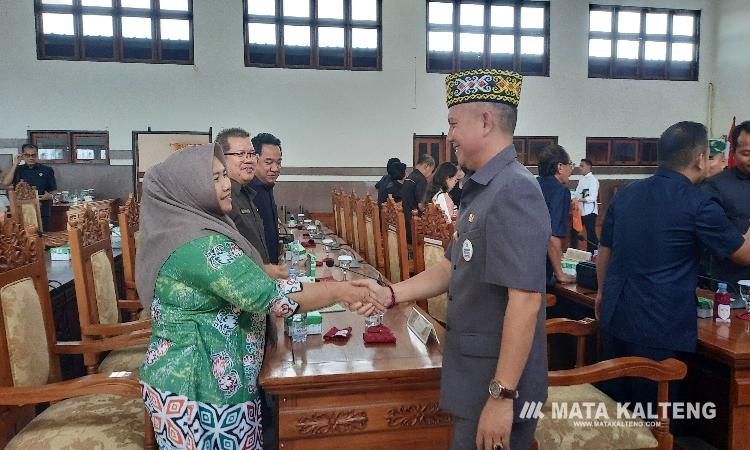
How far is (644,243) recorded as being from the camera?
6.09ft

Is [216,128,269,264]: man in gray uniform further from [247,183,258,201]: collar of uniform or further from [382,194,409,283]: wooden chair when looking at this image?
[382,194,409,283]: wooden chair

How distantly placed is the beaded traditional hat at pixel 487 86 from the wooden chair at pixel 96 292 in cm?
169

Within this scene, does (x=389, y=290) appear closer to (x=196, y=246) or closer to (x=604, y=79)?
(x=196, y=246)

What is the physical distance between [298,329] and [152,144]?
7777 millimetres

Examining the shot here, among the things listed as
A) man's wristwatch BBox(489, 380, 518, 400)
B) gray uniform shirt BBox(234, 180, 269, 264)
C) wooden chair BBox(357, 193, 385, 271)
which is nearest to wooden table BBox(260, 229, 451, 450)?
man's wristwatch BBox(489, 380, 518, 400)

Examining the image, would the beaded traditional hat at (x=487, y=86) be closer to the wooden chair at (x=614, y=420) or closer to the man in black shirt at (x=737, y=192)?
the wooden chair at (x=614, y=420)

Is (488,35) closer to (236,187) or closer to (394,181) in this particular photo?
(394,181)

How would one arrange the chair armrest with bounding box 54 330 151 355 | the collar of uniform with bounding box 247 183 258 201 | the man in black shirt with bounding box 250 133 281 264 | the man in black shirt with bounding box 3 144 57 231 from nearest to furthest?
the chair armrest with bounding box 54 330 151 355 < the collar of uniform with bounding box 247 183 258 201 < the man in black shirt with bounding box 250 133 281 264 < the man in black shirt with bounding box 3 144 57 231

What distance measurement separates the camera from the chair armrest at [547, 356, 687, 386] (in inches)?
65.1

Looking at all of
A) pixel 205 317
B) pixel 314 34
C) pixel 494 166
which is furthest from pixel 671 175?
pixel 314 34

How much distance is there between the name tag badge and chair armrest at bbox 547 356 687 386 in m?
0.62

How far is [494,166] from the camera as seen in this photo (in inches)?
49.7

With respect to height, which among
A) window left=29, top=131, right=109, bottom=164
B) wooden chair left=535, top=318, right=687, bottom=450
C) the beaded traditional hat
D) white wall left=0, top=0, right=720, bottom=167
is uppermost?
white wall left=0, top=0, right=720, bottom=167

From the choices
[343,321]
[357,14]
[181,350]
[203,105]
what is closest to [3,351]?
[181,350]
